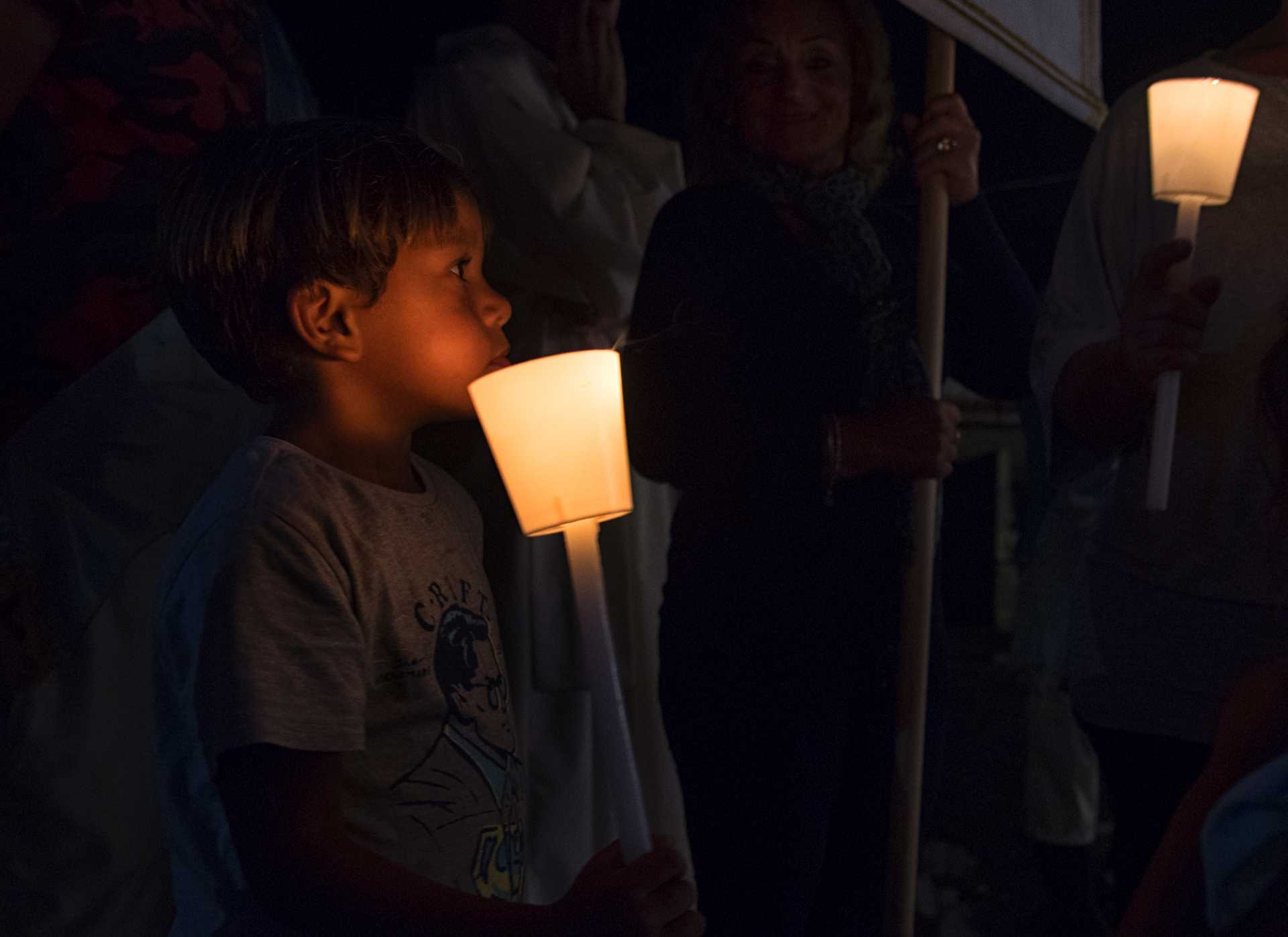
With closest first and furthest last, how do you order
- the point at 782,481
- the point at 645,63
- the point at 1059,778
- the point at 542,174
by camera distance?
the point at 782,481
the point at 542,174
the point at 645,63
the point at 1059,778

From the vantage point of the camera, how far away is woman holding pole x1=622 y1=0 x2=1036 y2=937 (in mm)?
1359

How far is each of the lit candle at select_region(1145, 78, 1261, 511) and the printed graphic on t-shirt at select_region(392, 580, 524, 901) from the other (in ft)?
2.24

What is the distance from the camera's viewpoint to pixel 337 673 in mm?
843

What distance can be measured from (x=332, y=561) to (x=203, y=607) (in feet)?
0.35

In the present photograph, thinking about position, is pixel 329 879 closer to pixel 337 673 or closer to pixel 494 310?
pixel 337 673

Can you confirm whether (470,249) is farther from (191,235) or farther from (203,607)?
(203,607)

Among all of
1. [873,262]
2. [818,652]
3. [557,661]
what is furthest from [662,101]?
[818,652]

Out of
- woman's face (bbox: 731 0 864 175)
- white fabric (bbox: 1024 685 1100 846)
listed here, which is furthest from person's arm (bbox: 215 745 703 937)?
white fabric (bbox: 1024 685 1100 846)

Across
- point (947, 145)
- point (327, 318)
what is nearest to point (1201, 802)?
point (327, 318)

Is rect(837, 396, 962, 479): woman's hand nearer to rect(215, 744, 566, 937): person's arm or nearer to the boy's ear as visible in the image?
the boy's ear

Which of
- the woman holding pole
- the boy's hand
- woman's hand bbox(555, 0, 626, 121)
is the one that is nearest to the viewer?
the boy's hand

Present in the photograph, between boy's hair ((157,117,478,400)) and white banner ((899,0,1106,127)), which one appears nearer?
boy's hair ((157,117,478,400))

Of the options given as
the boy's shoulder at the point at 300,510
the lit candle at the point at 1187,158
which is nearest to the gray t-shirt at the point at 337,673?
the boy's shoulder at the point at 300,510

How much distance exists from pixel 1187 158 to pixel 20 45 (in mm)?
1177
